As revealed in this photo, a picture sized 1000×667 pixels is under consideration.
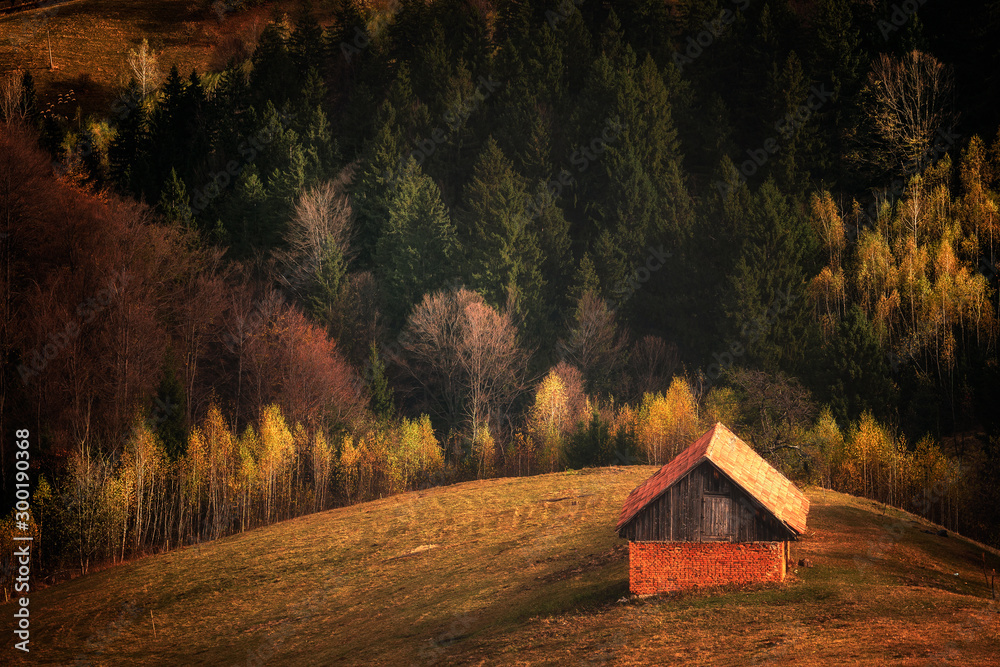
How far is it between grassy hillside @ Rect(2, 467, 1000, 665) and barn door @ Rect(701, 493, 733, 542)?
205cm

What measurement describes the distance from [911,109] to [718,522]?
55642 mm

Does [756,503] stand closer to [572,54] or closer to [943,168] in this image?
[943,168]

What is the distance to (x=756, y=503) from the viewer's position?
116ft

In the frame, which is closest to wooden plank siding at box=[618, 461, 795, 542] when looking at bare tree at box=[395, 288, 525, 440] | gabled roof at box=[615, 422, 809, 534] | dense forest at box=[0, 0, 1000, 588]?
gabled roof at box=[615, 422, 809, 534]

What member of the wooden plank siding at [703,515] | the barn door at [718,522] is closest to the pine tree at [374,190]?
the wooden plank siding at [703,515]

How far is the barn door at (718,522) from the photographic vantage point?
117 feet

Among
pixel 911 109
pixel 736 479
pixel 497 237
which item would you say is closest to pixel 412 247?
pixel 497 237

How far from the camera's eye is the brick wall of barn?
35.8m

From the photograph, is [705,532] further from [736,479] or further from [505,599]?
[505,599]

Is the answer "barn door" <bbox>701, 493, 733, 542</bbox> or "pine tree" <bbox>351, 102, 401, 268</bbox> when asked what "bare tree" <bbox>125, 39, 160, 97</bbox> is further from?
"barn door" <bbox>701, 493, 733, 542</bbox>

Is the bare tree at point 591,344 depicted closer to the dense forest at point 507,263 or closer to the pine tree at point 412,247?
the dense forest at point 507,263

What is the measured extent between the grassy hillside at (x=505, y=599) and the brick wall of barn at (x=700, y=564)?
802mm

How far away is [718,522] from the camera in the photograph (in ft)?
117

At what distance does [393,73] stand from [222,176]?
2240 centimetres
